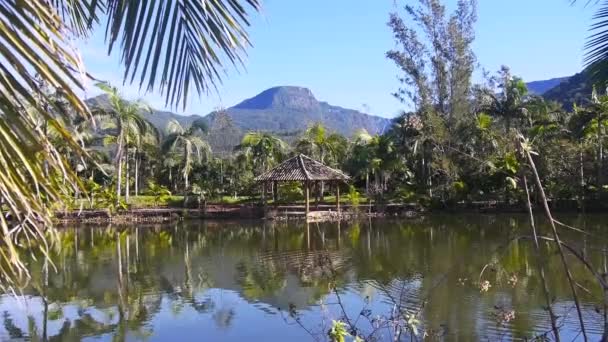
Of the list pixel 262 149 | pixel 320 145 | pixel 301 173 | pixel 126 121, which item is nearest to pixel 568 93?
pixel 320 145

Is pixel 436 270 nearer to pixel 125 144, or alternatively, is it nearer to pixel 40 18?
pixel 40 18

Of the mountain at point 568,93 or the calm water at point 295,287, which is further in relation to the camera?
the mountain at point 568,93

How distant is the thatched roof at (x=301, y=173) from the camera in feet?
90.5

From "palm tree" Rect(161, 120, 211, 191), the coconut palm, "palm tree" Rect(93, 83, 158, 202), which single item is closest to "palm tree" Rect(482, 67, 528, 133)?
the coconut palm

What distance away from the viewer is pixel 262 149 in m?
34.2

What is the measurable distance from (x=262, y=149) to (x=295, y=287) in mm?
22949

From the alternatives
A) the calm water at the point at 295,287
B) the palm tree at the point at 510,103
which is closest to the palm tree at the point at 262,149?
the palm tree at the point at 510,103

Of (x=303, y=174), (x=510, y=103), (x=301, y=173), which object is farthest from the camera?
(x=510, y=103)

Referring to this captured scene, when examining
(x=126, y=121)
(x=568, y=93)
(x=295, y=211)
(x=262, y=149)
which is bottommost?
(x=295, y=211)

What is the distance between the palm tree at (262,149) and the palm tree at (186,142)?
293cm

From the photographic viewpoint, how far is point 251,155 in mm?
35438

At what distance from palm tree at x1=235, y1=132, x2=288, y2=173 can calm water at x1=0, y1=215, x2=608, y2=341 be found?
13135mm

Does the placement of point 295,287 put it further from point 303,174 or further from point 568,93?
point 568,93

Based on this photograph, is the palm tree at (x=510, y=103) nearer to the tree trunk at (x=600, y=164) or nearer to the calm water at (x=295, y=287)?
the tree trunk at (x=600, y=164)
